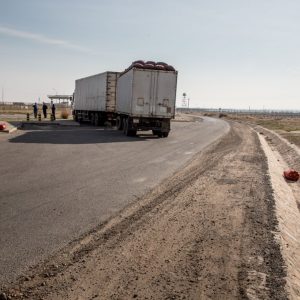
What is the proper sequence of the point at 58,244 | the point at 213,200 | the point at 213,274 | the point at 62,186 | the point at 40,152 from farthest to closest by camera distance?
the point at 40,152, the point at 62,186, the point at 213,200, the point at 58,244, the point at 213,274

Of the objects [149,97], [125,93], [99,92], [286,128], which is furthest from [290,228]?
[286,128]

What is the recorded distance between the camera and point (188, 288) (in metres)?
4.54

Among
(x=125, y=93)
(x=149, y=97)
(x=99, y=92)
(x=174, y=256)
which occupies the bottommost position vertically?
(x=174, y=256)

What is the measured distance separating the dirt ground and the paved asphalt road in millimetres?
377

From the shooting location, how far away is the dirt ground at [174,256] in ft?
14.6

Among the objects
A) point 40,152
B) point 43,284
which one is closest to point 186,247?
point 43,284

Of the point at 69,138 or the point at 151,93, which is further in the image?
the point at 151,93

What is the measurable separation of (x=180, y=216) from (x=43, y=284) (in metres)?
3.42

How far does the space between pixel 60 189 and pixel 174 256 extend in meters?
4.68

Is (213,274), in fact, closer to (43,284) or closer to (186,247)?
(186,247)

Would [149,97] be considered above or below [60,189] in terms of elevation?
above

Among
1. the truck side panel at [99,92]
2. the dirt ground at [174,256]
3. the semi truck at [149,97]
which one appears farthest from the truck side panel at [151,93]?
the dirt ground at [174,256]

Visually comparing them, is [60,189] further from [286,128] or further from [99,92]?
[286,128]

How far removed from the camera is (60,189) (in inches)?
375
